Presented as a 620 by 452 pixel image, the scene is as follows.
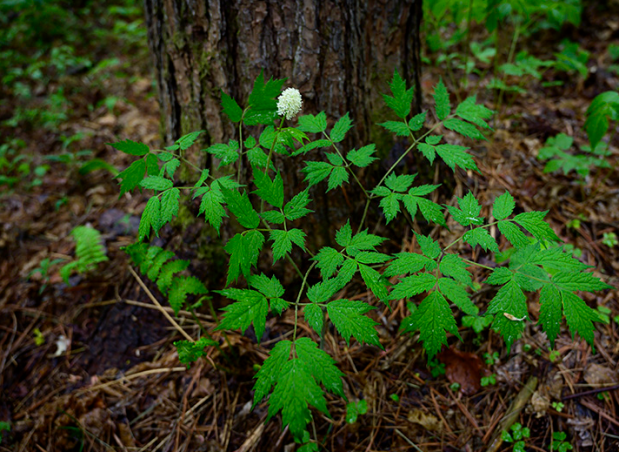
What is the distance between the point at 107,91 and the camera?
4.62 m

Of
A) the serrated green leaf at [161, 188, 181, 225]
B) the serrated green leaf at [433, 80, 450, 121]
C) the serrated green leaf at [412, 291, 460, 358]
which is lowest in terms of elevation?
the serrated green leaf at [412, 291, 460, 358]

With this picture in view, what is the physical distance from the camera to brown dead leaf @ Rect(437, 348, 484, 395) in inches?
69.8

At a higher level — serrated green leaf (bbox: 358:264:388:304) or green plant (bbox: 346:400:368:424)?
serrated green leaf (bbox: 358:264:388:304)

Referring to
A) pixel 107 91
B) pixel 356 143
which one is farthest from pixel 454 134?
pixel 107 91

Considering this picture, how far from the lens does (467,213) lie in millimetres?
1435

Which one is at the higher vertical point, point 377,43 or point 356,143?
point 377,43

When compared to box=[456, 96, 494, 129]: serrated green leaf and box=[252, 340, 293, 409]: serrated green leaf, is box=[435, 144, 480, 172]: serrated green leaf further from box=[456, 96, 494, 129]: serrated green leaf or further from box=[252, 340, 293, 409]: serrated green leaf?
box=[252, 340, 293, 409]: serrated green leaf

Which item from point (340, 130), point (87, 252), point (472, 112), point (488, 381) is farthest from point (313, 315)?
point (87, 252)

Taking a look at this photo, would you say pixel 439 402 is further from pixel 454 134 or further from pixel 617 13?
pixel 617 13

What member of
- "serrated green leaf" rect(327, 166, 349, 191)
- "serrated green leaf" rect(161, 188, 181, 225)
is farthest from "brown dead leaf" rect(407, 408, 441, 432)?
"serrated green leaf" rect(161, 188, 181, 225)

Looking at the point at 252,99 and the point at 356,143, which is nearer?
the point at 252,99

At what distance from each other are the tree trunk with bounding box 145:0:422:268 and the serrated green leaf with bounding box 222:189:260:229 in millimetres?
620

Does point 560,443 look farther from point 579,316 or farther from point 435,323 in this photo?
point 435,323

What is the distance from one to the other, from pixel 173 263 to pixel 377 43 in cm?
155
